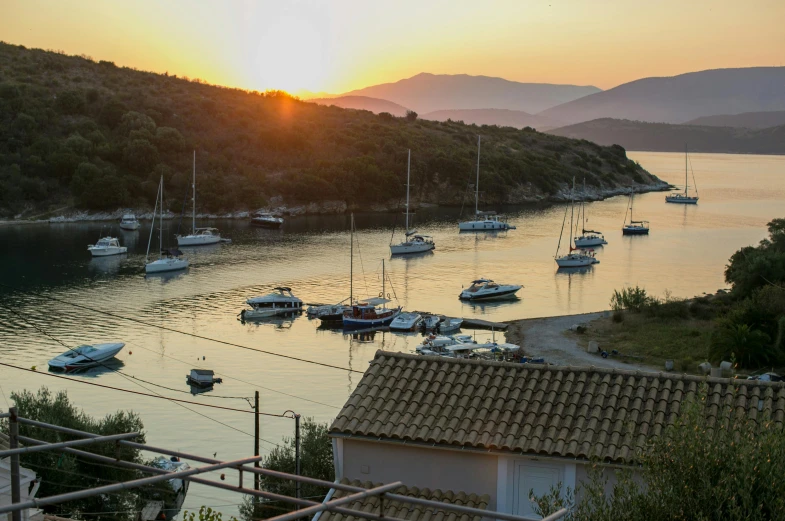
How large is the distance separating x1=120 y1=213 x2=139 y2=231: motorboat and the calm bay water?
771 millimetres

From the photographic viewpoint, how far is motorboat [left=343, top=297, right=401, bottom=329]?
34.3m

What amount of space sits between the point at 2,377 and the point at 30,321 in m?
8.12

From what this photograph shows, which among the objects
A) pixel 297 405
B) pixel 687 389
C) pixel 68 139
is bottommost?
pixel 297 405

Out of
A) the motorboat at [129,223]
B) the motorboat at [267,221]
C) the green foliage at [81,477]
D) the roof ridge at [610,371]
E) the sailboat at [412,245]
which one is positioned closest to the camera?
the roof ridge at [610,371]

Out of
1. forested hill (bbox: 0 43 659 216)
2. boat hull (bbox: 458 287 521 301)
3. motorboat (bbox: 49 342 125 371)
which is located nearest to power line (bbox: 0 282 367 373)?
motorboat (bbox: 49 342 125 371)

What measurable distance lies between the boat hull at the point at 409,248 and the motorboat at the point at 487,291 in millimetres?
12687

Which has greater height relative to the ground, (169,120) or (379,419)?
(169,120)

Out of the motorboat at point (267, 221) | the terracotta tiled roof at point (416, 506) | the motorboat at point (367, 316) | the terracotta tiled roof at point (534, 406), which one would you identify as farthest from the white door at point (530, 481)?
the motorboat at point (267, 221)

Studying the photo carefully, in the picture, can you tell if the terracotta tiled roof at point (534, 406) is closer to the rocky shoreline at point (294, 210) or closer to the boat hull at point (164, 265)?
the boat hull at point (164, 265)

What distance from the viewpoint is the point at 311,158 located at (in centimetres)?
8300

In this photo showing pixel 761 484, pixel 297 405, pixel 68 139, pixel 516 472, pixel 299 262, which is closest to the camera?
pixel 761 484

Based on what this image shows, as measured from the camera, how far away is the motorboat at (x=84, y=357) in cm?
2722

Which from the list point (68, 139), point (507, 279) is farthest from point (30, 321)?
point (68, 139)

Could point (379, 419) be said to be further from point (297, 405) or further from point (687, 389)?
point (297, 405)
